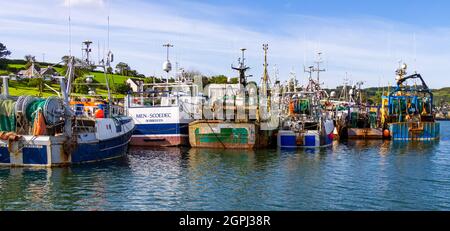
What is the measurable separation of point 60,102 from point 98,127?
3.44 m

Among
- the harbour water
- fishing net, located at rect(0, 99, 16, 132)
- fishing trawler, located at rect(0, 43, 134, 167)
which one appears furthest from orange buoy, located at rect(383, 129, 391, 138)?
fishing net, located at rect(0, 99, 16, 132)

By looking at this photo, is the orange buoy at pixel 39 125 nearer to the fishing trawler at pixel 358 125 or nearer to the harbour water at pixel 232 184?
the harbour water at pixel 232 184

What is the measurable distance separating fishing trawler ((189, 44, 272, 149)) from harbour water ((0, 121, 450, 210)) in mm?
5361

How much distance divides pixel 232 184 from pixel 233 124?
58.0 ft

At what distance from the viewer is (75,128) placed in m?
31.6

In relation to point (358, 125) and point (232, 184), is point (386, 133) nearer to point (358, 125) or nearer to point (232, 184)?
point (358, 125)

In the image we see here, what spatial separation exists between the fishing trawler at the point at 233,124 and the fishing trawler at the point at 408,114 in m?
22.8

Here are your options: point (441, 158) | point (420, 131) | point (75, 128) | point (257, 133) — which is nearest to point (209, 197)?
point (75, 128)

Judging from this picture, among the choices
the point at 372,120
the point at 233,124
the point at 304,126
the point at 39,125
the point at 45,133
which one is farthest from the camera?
the point at 372,120

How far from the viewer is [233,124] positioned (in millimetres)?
43531

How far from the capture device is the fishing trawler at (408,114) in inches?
2405

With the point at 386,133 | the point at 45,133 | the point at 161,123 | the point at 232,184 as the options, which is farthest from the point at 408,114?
the point at 45,133

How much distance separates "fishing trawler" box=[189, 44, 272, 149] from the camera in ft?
144
